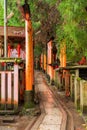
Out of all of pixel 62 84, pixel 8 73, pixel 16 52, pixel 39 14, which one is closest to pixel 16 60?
pixel 8 73

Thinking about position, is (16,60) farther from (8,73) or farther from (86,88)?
(86,88)

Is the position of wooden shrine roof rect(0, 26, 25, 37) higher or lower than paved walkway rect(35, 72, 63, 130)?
higher

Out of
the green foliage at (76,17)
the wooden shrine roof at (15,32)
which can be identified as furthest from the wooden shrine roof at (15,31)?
the green foliage at (76,17)

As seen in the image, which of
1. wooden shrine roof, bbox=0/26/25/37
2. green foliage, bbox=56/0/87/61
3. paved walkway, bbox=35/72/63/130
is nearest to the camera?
green foliage, bbox=56/0/87/61

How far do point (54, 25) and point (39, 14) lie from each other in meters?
1.10

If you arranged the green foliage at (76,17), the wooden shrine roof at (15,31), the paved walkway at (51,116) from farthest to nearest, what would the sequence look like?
the wooden shrine roof at (15,31) → the paved walkway at (51,116) → the green foliage at (76,17)

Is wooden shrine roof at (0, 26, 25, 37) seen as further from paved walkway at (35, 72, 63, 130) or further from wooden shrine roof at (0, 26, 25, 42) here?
paved walkway at (35, 72, 63, 130)

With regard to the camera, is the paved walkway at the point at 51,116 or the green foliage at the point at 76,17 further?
the paved walkway at the point at 51,116

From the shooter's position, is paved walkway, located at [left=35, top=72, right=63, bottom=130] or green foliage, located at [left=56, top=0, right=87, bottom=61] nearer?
green foliage, located at [left=56, top=0, right=87, bottom=61]

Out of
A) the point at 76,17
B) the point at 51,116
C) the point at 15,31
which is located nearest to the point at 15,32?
the point at 15,31

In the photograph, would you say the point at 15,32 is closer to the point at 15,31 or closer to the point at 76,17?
the point at 15,31

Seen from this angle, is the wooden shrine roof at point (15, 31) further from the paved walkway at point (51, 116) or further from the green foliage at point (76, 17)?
the green foliage at point (76, 17)

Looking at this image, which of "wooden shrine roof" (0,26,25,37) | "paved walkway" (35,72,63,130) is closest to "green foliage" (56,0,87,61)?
"paved walkway" (35,72,63,130)

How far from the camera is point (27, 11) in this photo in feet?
36.9
